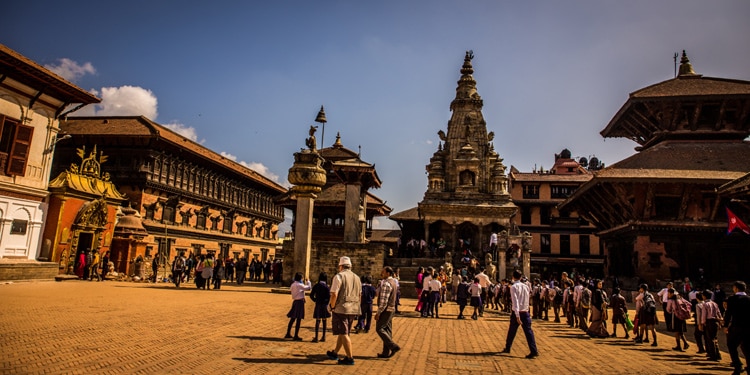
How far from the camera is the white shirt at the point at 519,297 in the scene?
8664 mm

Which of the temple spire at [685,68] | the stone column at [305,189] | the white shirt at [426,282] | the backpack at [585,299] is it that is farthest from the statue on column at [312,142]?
the temple spire at [685,68]

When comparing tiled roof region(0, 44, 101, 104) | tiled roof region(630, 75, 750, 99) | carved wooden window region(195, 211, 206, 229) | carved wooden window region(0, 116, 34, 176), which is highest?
tiled roof region(630, 75, 750, 99)

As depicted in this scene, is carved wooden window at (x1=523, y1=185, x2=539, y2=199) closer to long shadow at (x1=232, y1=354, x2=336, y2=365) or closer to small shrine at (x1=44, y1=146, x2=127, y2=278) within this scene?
small shrine at (x1=44, y1=146, x2=127, y2=278)

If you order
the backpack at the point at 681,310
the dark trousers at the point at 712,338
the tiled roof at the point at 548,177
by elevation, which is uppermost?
the tiled roof at the point at 548,177

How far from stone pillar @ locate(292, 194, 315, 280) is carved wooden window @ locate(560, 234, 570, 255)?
132 feet

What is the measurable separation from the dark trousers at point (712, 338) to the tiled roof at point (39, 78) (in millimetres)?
24013

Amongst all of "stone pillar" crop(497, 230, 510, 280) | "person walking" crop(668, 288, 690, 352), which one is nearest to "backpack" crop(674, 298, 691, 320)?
"person walking" crop(668, 288, 690, 352)

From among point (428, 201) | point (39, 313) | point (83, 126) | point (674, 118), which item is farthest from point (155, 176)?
point (674, 118)

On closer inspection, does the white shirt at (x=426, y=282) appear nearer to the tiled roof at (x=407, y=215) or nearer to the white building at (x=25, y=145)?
the white building at (x=25, y=145)

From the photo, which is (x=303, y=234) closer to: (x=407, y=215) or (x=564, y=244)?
(x=407, y=215)

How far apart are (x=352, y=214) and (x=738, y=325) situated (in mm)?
21800

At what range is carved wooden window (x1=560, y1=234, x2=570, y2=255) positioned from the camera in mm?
50156

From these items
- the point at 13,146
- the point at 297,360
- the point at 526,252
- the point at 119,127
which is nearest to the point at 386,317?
the point at 297,360

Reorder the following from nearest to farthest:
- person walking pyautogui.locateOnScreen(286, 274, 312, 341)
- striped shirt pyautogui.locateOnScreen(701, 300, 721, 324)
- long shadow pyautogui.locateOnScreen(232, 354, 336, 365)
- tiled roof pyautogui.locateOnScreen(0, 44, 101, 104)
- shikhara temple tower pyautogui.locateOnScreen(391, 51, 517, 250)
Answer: long shadow pyautogui.locateOnScreen(232, 354, 336, 365), person walking pyautogui.locateOnScreen(286, 274, 312, 341), striped shirt pyautogui.locateOnScreen(701, 300, 721, 324), tiled roof pyautogui.locateOnScreen(0, 44, 101, 104), shikhara temple tower pyautogui.locateOnScreen(391, 51, 517, 250)
